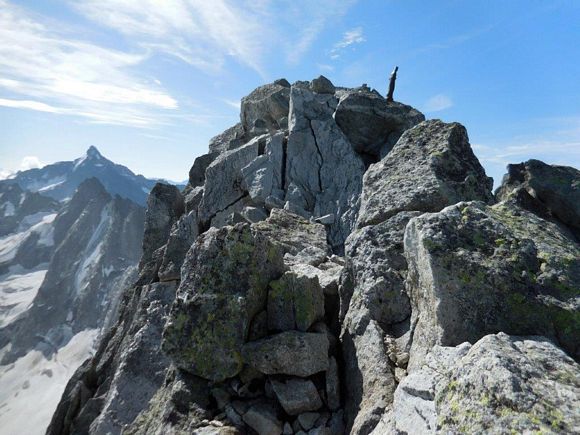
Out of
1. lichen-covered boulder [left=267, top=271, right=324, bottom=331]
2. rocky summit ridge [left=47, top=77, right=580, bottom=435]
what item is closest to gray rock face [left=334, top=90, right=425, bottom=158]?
rocky summit ridge [left=47, top=77, right=580, bottom=435]

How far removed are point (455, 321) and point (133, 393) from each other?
21.3m

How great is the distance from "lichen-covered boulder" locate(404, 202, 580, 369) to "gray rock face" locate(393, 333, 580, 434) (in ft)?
2.50

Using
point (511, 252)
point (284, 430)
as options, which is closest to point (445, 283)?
point (511, 252)

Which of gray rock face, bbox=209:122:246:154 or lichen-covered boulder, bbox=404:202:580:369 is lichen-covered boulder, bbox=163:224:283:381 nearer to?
lichen-covered boulder, bbox=404:202:580:369

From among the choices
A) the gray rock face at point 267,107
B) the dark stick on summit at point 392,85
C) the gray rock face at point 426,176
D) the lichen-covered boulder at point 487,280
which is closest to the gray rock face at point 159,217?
the gray rock face at point 267,107

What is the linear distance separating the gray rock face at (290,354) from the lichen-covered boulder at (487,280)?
2.87 m

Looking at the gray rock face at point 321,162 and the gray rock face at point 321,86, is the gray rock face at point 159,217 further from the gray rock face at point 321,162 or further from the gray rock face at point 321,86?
the gray rock face at point 321,86

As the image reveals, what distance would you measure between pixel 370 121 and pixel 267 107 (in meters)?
19.2

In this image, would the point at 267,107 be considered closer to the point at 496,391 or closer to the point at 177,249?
the point at 177,249

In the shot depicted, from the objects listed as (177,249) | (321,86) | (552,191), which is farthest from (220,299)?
(321,86)

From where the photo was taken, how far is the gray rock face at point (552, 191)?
53.0 feet

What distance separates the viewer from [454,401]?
6.83 m

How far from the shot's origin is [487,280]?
30.3 ft

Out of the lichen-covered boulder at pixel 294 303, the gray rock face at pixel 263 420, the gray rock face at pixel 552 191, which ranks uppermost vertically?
the gray rock face at pixel 552 191
